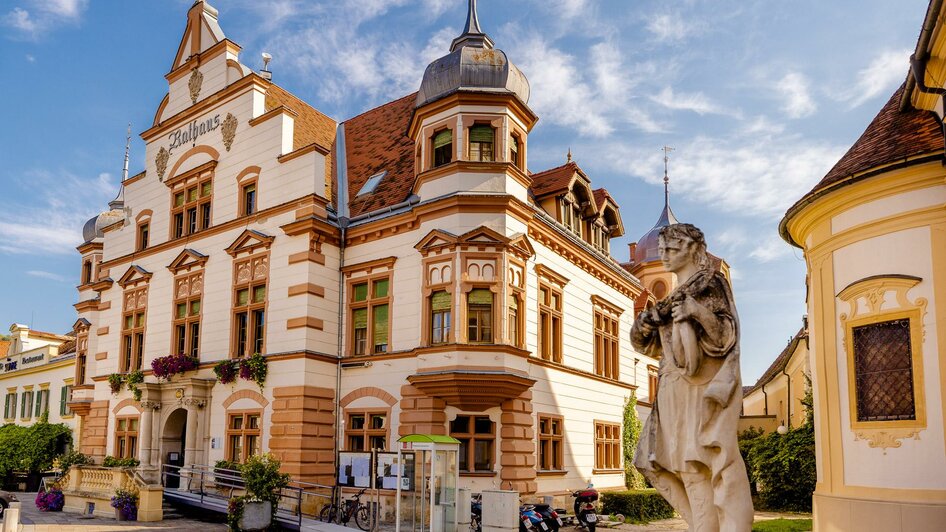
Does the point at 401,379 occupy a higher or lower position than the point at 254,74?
lower

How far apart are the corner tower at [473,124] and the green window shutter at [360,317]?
4.08m

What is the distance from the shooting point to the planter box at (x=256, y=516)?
60.3ft

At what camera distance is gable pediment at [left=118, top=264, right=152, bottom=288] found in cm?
2959

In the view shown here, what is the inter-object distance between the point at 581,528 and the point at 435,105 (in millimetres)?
12492

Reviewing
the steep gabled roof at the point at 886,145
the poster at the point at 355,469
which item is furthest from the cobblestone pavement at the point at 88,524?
the steep gabled roof at the point at 886,145

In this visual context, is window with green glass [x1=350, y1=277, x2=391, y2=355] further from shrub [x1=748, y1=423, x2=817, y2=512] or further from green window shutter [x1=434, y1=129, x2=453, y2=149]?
shrub [x1=748, y1=423, x2=817, y2=512]

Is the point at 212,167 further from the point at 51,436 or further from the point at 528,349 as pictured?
the point at 51,436

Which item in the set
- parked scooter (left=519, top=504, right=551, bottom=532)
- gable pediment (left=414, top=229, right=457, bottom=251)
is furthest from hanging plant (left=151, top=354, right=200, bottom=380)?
parked scooter (left=519, top=504, right=551, bottom=532)

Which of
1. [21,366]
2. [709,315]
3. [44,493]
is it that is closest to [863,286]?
[709,315]

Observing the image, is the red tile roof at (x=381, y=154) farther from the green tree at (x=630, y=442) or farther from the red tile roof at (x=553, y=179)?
the green tree at (x=630, y=442)

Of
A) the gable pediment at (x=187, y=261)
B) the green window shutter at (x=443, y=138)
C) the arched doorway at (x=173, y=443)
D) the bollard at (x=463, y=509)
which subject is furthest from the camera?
the gable pediment at (x=187, y=261)

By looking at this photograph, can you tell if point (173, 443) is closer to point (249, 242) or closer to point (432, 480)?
point (249, 242)

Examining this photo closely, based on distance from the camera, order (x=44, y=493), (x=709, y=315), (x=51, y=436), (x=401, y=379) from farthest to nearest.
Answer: (x=51, y=436), (x=44, y=493), (x=401, y=379), (x=709, y=315)

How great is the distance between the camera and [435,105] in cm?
2284
